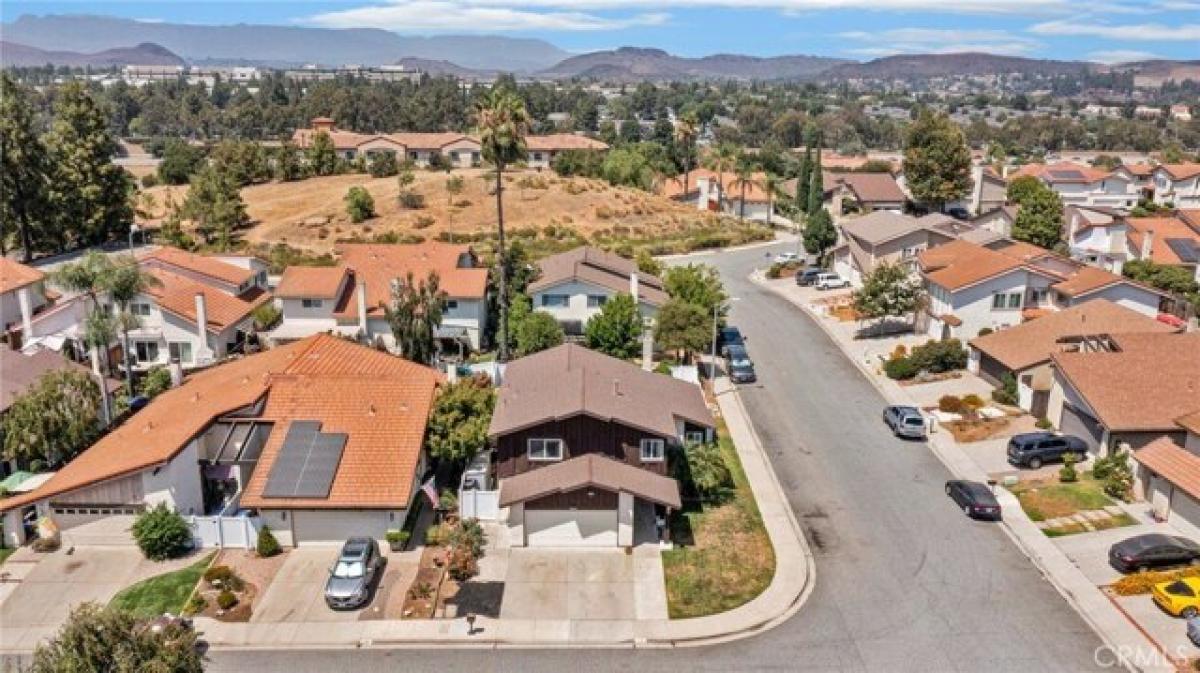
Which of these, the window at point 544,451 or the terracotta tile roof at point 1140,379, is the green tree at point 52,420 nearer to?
the window at point 544,451

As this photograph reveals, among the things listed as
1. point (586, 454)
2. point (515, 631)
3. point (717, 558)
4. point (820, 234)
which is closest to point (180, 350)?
point (586, 454)

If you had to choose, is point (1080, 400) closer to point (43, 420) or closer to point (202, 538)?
point (202, 538)

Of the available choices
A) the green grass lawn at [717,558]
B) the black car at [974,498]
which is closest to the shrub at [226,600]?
the green grass lawn at [717,558]

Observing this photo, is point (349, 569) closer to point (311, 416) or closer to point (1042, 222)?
point (311, 416)

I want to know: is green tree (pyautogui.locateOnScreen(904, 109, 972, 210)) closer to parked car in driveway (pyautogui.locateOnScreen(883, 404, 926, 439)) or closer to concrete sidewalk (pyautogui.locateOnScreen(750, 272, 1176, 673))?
parked car in driveway (pyautogui.locateOnScreen(883, 404, 926, 439))

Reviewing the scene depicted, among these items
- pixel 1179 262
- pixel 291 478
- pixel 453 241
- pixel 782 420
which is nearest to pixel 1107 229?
pixel 1179 262

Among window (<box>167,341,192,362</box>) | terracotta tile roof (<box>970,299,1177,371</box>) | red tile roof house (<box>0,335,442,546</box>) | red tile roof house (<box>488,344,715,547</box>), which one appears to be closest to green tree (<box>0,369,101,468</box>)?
red tile roof house (<box>0,335,442,546</box>)
